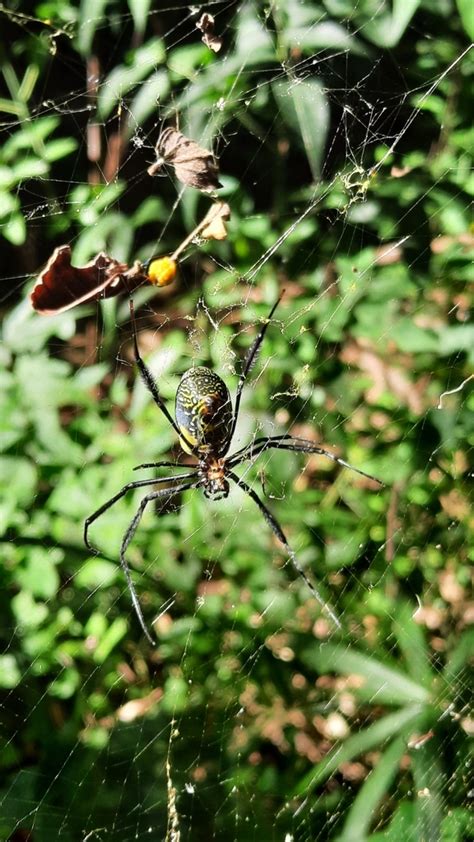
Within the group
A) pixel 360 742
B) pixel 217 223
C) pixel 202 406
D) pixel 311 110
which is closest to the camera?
pixel 202 406

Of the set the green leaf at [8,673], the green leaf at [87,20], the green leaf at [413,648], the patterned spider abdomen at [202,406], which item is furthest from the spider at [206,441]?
the green leaf at [87,20]

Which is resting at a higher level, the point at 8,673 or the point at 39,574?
the point at 39,574

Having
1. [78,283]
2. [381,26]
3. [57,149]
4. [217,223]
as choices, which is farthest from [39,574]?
[381,26]

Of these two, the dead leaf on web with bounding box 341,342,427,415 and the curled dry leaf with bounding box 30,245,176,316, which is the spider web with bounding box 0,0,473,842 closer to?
the dead leaf on web with bounding box 341,342,427,415

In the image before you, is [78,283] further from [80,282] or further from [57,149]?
[57,149]

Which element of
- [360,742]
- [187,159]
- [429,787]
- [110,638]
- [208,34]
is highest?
[208,34]

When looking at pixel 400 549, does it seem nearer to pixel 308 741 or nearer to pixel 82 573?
pixel 308 741

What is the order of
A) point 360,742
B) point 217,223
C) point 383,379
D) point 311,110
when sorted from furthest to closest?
point 383,379 < point 360,742 < point 311,110 < point 217,223
